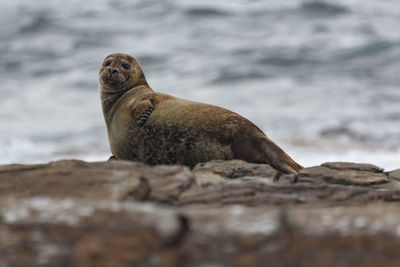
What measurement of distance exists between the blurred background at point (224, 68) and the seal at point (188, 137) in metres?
6.41

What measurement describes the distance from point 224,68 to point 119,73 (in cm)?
1452

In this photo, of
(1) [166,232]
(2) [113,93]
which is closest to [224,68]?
(2) [113,93]

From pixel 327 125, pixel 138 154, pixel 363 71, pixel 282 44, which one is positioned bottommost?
pixel 138 154

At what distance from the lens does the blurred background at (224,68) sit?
46.9ft

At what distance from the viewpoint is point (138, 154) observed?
17.1 ft

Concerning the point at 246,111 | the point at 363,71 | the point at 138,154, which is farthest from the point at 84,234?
the point at 363,71

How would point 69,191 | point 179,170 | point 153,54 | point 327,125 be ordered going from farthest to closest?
point 153,54 < point 327,125 < point 179,170 < point 69,191

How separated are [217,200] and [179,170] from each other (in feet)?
1.74

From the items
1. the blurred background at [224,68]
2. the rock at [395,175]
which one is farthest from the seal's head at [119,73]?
the blurred background at [224,68]

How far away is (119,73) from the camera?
6160 mm

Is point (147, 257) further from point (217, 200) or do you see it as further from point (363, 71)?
point (363, 71)

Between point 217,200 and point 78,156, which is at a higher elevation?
point 78,156

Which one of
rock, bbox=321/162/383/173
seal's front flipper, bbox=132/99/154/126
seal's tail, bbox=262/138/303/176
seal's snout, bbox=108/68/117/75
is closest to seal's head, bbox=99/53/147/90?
seal's snout, bbox=108/68/117/75

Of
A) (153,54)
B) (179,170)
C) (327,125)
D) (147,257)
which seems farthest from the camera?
(153,54)
